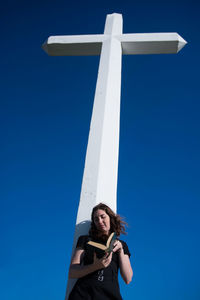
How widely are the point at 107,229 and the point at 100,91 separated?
71.8 inches

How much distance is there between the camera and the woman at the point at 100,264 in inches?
87.0

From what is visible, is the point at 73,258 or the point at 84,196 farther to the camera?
the point at 84,196

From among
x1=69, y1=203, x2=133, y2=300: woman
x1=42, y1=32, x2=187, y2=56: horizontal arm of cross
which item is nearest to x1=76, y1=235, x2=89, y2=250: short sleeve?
x1=69, y1=203, x2=133, y2=300: woman

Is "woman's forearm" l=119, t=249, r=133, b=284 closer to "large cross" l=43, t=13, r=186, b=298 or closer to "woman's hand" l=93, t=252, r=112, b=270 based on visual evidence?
"woman's hand" l=93, t=252, r=112, b=270

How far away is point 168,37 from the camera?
14.9ft

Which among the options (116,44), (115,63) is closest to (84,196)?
(115,63)

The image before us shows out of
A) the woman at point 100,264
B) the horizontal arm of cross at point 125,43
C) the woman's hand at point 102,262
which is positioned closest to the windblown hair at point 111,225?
the woman at point 100,264

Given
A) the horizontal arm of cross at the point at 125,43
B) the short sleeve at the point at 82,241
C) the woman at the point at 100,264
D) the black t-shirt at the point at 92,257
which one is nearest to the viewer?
the woman at the point at 100,264

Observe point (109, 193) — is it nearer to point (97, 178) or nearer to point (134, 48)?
point (97, 178)

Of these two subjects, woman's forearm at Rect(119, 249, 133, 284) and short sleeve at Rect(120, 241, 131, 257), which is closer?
woman's forearm at Rect(119, 249, 133, 284)

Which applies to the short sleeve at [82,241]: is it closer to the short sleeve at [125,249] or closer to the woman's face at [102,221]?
the woman's face at [102,221]

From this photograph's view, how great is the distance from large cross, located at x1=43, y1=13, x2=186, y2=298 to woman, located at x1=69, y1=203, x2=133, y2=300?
23 centimetres

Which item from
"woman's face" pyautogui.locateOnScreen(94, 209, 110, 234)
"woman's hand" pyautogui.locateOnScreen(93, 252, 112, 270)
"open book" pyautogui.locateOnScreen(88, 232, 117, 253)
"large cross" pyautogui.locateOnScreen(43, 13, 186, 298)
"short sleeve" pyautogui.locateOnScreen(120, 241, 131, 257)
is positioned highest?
"large cross" pyautogui.locateOnScreen(43, 13, 186, 298)

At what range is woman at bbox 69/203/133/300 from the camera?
2.21 meters
